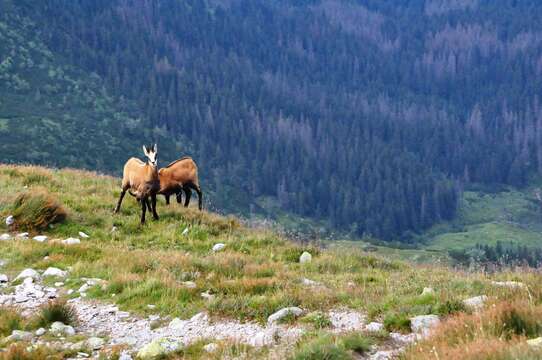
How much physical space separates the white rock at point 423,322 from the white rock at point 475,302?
59cm

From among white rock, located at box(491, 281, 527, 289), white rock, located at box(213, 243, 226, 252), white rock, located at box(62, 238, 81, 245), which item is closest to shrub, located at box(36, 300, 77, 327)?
white rock, located at box(62, 238, 81, 245)

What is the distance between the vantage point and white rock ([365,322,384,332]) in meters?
8.32

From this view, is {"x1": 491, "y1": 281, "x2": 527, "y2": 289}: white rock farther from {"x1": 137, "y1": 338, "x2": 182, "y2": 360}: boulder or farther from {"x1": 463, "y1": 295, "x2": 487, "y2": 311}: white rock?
{"x1": 137, "y1": 338, "x2": 182, "y2": 360}: boulder

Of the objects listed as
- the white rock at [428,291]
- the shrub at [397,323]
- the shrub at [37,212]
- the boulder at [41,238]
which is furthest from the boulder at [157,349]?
the shrub at [37,212]

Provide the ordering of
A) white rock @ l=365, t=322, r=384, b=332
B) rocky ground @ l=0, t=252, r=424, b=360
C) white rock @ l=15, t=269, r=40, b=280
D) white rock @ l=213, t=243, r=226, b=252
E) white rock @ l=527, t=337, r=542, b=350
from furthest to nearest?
white rock @ l=213, t=243, r=226, b=252 < white rock @ l=15, t=269, r=40, b=280 < white rock @ l=365, t=322, r=384, b=332 < rocky ground @ l=0, t=252, r=424, b=360 < white rock @ l=527, t=337, r=542, b=350

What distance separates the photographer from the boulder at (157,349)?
773cm

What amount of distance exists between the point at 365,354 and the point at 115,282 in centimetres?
511

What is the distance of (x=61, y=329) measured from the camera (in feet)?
28.6

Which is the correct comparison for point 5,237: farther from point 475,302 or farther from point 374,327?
point 475,302

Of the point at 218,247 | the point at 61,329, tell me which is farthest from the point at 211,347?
the point at 218,247

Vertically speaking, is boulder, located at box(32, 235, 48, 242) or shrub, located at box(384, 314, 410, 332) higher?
shrub, located at box(384, 314, 410, 332)

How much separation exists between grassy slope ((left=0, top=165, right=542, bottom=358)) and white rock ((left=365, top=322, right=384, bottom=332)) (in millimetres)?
407

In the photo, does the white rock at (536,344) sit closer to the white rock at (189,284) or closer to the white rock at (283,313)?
the white rock at (283,313)

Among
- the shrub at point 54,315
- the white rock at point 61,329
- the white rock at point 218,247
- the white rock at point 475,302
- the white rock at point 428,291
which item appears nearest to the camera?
the white rock at point 475,302
